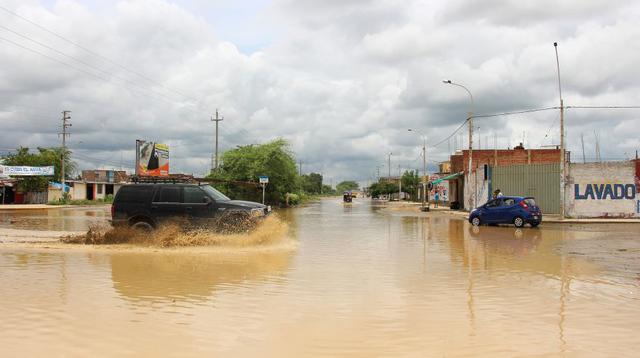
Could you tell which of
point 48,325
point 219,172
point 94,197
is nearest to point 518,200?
point 48,325

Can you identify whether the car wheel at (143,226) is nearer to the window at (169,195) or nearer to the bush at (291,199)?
the window at (169,195)

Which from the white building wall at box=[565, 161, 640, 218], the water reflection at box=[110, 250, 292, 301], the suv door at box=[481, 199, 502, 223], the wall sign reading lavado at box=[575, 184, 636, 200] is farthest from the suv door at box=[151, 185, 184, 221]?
the wall sign reading lavado at box=[575, 184, 636, 200]

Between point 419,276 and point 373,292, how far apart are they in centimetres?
208

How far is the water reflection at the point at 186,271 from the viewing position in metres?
8.70

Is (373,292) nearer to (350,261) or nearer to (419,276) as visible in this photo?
(419,276)

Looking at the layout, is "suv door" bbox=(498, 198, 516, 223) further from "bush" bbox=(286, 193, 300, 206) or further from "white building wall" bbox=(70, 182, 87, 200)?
"white building wall" bbox=(70, 182, 87, 200)

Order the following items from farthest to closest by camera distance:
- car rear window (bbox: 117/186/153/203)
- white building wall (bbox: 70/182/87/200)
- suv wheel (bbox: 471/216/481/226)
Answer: white building wall (bbox: 70/182/87/200), suv wheel (bbox: 471/216/481/226), car rear window (bbox: 117/186/153/203)

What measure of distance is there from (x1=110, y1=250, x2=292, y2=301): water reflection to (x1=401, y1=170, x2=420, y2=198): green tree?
98580 mm

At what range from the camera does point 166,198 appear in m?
16.0

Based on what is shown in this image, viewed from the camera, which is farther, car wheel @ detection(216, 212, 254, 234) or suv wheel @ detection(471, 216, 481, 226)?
suv wheel @ detection(471, 216, 481, 226)

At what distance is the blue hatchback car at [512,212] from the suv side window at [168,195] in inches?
662

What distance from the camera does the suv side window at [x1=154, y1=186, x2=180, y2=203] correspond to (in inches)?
631

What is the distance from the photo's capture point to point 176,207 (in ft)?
52.2

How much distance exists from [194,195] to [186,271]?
5.52 m
